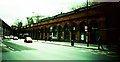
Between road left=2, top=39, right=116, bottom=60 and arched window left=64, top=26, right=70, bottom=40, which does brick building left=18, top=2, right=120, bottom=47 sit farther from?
road left=2, top=39, right=116, bottom=60

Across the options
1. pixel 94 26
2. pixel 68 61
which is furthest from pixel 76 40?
pixel 68 61

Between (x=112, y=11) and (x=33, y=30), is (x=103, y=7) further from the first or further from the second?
(x=33, y=30)

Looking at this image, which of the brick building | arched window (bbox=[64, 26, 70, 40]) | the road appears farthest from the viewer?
arched window (bbox=[64, 26, 70, 40])

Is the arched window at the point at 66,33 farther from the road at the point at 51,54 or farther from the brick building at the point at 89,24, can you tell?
the road at the point at 51,54

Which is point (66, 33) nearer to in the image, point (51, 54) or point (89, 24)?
point (89, 24)

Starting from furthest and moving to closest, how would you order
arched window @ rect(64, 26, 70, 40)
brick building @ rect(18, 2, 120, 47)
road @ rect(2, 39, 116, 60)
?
arched window @ rect(64, 26, 70, 40), brick building @ rect(18, 2, 120, 47), road @ rect(2, 39, 116, 60)

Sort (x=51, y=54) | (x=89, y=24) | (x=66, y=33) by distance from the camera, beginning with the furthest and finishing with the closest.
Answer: (x=66, y=33), (x=89, y=24), (x=51, y=54)

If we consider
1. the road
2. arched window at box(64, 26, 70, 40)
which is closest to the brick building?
arched window at box(64, 26, 70, 40)

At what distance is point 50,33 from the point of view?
219 ft

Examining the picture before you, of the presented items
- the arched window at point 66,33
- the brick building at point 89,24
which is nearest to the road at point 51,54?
→ the brick building at point 89,24

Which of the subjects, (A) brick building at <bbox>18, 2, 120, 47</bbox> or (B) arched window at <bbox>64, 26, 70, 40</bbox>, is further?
(B) arched window at <bbox>64, 26, 70, 40</bbox>

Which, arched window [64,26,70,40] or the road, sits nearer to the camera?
the road

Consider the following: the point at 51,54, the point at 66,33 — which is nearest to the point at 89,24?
the point at 66,33

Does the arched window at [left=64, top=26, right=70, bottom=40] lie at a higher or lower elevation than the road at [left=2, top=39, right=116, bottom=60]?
higher
